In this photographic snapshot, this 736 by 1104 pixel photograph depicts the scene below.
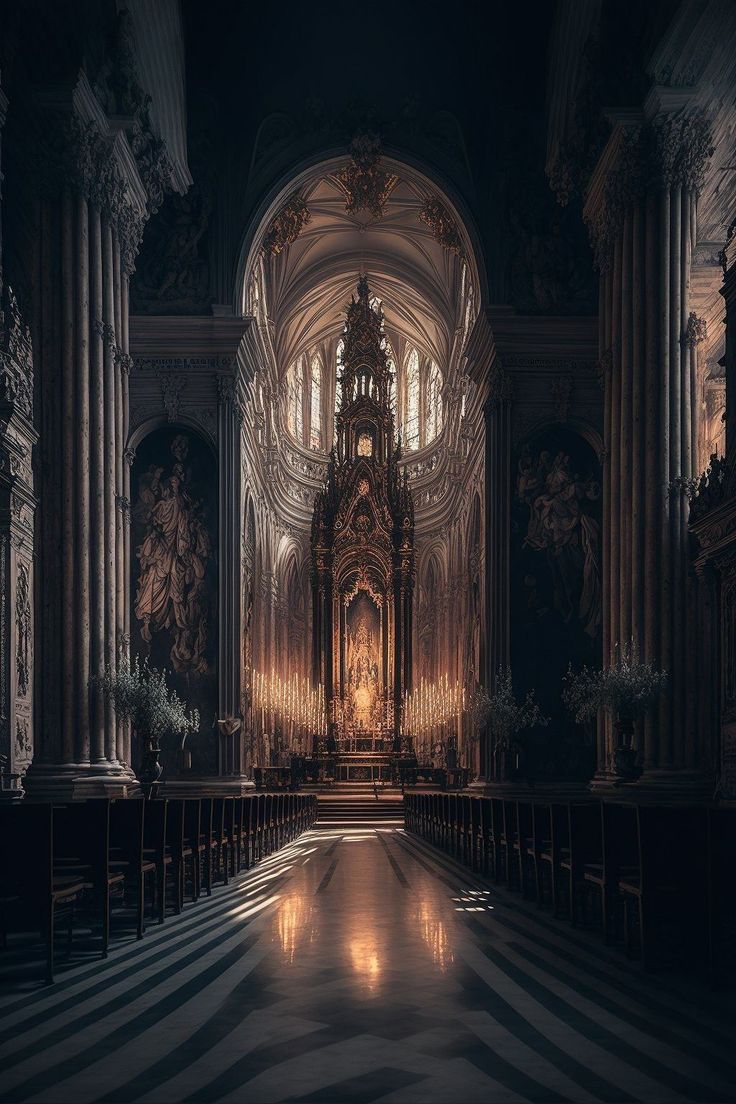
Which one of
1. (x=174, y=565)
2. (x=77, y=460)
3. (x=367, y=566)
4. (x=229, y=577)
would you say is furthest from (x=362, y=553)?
(x=77, y=460)

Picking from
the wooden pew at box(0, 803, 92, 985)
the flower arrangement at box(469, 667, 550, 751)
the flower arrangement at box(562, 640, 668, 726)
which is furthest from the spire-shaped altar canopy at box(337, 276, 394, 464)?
the wooden pew at box(0, 803, 92, 985)

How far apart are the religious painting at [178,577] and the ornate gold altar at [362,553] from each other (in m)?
16.8

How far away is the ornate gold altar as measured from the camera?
143 ft

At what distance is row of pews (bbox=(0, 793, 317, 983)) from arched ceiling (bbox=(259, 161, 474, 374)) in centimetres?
2652

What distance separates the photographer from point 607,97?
18.5 metres

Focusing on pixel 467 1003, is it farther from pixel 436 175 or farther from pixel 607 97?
pixel 436 175

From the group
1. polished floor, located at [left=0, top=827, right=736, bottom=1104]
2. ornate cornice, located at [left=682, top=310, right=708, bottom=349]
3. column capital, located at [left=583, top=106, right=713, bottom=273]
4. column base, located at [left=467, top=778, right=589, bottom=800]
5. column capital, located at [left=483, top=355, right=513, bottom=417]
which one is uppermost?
column capital, located at [left=583, top=106, right=713, bottom=273]

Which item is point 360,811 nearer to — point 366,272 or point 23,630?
point 23,630

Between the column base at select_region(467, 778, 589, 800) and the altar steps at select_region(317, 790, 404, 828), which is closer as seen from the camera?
the column base at select_region(467, 778, 589, 800)

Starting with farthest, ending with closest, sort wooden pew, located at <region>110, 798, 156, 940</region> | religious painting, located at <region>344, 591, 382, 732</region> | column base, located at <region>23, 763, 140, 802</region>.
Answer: religious painting, located at <region>344, 591, 382, 732</region> < column base, located at <region>23, 763, 140, 802</region> < wooden pew, located at <region>110, 798, 156, 940</region>

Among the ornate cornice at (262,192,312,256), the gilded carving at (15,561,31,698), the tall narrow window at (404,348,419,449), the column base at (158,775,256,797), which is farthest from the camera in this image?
the tall narrow window at (404,348,419,449)

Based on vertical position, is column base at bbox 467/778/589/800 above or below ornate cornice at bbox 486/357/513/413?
below

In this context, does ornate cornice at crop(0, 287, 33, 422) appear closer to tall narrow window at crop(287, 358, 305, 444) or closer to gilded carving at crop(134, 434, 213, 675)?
gilded carving at crop(134, 434, 213, 675)

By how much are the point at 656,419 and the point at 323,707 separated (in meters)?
26.5
